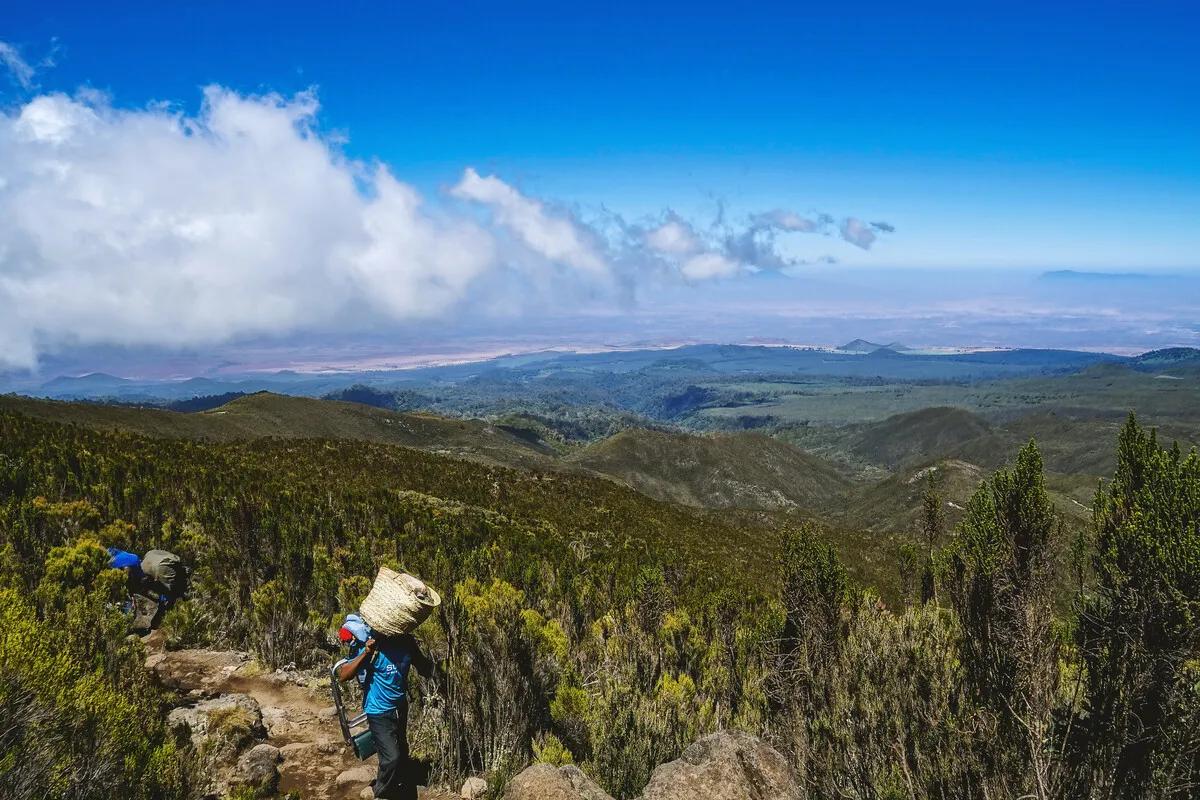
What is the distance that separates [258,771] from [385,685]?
1.65 metres

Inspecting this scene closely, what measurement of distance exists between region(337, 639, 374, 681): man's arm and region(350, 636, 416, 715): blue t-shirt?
0.08 meters

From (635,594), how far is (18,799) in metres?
11.4

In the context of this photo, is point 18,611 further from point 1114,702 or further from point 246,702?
point 1114,702

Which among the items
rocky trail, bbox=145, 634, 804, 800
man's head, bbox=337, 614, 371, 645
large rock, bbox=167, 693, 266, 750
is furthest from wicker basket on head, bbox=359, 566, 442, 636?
large rock, bbox=167, 693, 266, 750

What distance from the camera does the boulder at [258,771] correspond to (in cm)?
568

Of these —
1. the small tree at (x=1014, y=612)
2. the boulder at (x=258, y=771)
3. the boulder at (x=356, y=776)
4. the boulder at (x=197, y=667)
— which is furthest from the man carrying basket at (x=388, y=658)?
the small tree at (x=1014, y=612)

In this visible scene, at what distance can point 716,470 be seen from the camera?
414 ft

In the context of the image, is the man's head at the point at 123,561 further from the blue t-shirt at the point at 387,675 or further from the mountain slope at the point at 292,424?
the mountain slope at the point at 292,424

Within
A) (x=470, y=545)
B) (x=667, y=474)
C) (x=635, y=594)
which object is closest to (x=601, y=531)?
(x=470, y=545)

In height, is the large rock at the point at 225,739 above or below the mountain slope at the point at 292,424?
above

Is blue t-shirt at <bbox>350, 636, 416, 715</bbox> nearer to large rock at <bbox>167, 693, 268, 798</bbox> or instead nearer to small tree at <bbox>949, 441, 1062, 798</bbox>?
large rock at <bbox>167, 693, 268, 798</bbox>

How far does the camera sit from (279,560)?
39.2ft

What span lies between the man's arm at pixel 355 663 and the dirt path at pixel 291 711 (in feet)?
4.20

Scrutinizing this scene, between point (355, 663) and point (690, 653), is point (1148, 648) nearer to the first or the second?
point (690, 653)
